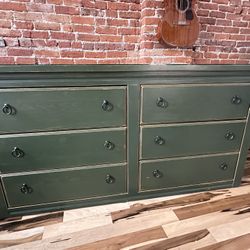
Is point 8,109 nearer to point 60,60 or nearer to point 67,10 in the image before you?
point 60,60

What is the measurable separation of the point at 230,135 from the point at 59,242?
49.8 inches

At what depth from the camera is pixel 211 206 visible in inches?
49.1

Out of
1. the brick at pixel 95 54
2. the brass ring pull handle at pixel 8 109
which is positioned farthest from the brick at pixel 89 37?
the brass ring pull handle at pixel 8 109

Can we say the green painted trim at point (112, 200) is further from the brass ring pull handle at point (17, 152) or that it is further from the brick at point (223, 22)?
the brick at point (223, 22)

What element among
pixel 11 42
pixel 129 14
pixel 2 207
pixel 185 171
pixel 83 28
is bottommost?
pixel 2 207

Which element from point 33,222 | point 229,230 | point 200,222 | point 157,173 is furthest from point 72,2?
point 229,230

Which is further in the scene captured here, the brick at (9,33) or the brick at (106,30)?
the brick at (106,30)

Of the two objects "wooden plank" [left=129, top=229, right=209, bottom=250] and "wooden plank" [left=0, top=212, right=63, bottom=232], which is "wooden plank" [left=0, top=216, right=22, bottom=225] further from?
"wooden plank" [left=129, top=229, right=209, bottom=250]

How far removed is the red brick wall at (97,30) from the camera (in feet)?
4.56

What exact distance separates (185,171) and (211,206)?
0.31 metres

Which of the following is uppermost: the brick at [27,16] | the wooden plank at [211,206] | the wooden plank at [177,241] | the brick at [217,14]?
the brick at [217,14]

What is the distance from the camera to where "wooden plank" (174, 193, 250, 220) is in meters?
1.19

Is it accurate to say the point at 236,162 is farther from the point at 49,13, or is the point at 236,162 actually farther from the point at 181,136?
the point at 49,13

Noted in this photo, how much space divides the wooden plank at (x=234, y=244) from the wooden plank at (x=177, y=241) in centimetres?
7
